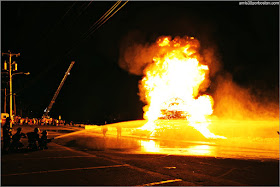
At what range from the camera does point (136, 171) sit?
9.20 metres

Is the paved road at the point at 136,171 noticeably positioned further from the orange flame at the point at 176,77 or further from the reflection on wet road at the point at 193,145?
the orange flame at the point at 176,77

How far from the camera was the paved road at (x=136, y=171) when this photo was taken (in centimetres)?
777

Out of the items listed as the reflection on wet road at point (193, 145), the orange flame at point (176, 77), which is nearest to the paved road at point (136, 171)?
the reflection on wet road at point (193, 145)

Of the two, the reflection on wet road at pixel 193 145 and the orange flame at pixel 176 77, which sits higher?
the orange flame at pixel 176 77

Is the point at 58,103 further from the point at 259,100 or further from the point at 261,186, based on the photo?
the point at 261,186

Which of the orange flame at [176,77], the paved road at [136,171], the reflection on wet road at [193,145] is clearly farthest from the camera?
the orange flame at [176,77]

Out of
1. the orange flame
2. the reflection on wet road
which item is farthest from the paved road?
the orange flame

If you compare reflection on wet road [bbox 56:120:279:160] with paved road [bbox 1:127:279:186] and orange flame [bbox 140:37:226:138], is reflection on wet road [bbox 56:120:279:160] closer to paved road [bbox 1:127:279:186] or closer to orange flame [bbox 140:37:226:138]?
paved road [bbox 1:127:279:186]

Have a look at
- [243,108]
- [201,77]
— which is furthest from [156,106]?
[243,108]

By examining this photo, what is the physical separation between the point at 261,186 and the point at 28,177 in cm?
671

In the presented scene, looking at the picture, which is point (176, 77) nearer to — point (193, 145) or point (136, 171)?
point (193, 145)

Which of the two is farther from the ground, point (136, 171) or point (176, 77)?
point (176, 77)

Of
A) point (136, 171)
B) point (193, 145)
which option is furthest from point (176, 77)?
point (136, 171)

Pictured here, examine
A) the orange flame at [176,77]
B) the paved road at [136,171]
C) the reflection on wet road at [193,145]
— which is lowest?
the reflection on wet road at [193,145]
